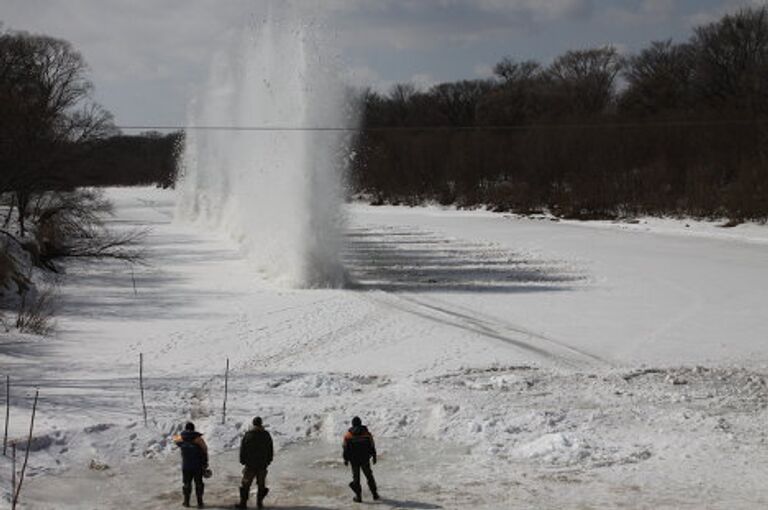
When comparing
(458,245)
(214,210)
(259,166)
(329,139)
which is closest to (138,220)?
(214,210)

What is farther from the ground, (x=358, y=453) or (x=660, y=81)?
(x=660, y=81)

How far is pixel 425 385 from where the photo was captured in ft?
53.2

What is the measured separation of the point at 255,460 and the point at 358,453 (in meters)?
1.17

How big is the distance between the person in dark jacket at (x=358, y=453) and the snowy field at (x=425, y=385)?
30 centimetres

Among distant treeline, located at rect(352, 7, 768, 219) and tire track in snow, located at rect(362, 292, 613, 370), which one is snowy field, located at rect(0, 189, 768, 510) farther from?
distant treeline, located at rect(352, 7, 768, 219)

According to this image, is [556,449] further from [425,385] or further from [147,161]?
[147,161]

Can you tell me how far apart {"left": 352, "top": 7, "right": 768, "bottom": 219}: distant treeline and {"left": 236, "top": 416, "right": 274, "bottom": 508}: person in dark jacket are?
4549 cm

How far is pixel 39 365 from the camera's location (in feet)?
58.1

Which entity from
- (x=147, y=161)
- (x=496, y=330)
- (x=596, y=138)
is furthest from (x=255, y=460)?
(x=147, y=161)

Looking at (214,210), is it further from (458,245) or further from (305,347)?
(305,347)

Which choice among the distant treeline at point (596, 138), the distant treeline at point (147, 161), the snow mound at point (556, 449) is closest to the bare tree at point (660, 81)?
the distant treeline at point (596, 138)

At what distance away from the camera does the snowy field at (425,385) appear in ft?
37.7

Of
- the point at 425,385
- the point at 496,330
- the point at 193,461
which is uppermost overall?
the point at 496,330

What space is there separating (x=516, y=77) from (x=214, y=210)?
69.5 meters
